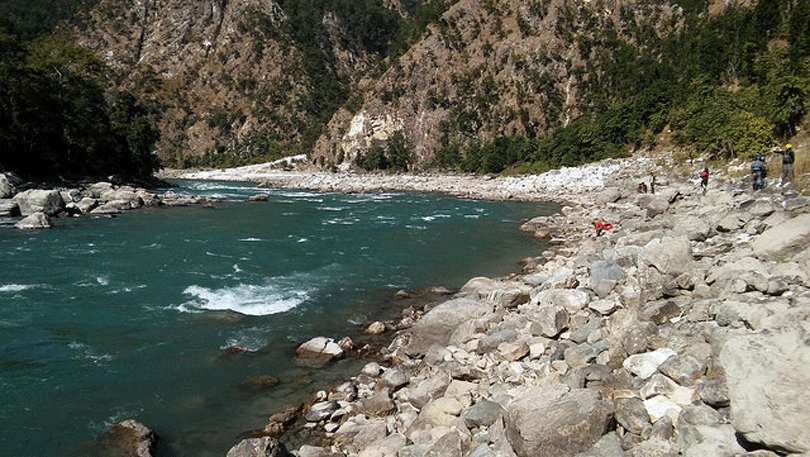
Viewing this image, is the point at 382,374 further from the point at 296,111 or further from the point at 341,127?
the point at 296,111

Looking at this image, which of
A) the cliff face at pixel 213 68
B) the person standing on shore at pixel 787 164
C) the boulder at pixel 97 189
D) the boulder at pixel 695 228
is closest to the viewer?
the boulder at pixel 695 228

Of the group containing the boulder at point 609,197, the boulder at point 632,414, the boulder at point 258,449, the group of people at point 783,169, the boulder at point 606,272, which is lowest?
the boulder at point 609,197

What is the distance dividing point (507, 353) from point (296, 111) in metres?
152

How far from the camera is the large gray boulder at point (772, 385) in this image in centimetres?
452

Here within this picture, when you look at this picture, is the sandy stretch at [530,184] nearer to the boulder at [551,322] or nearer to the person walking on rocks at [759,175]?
the person walking on rocks at [759,175]

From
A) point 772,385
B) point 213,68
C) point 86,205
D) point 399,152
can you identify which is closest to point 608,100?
point 399,152

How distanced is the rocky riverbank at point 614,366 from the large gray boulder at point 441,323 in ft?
0.15

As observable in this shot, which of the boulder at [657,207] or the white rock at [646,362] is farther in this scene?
the boulder at [657,207]

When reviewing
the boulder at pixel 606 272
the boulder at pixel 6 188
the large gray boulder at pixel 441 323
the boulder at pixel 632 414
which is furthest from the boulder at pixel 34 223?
the boulder at pixel 632 414

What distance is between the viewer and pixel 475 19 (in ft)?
373

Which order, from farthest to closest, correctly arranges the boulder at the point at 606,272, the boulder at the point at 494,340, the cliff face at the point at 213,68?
the cliff face at the point at 213,68, the boulder at the point at 606,272, the boulder at the point at 494,340

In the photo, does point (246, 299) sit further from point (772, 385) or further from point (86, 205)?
point (86, 205)

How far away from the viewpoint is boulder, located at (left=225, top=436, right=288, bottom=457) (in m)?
7.94

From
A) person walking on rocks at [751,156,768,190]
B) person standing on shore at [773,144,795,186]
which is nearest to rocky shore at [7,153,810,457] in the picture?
person standing on shore at [773,144,795,186]
